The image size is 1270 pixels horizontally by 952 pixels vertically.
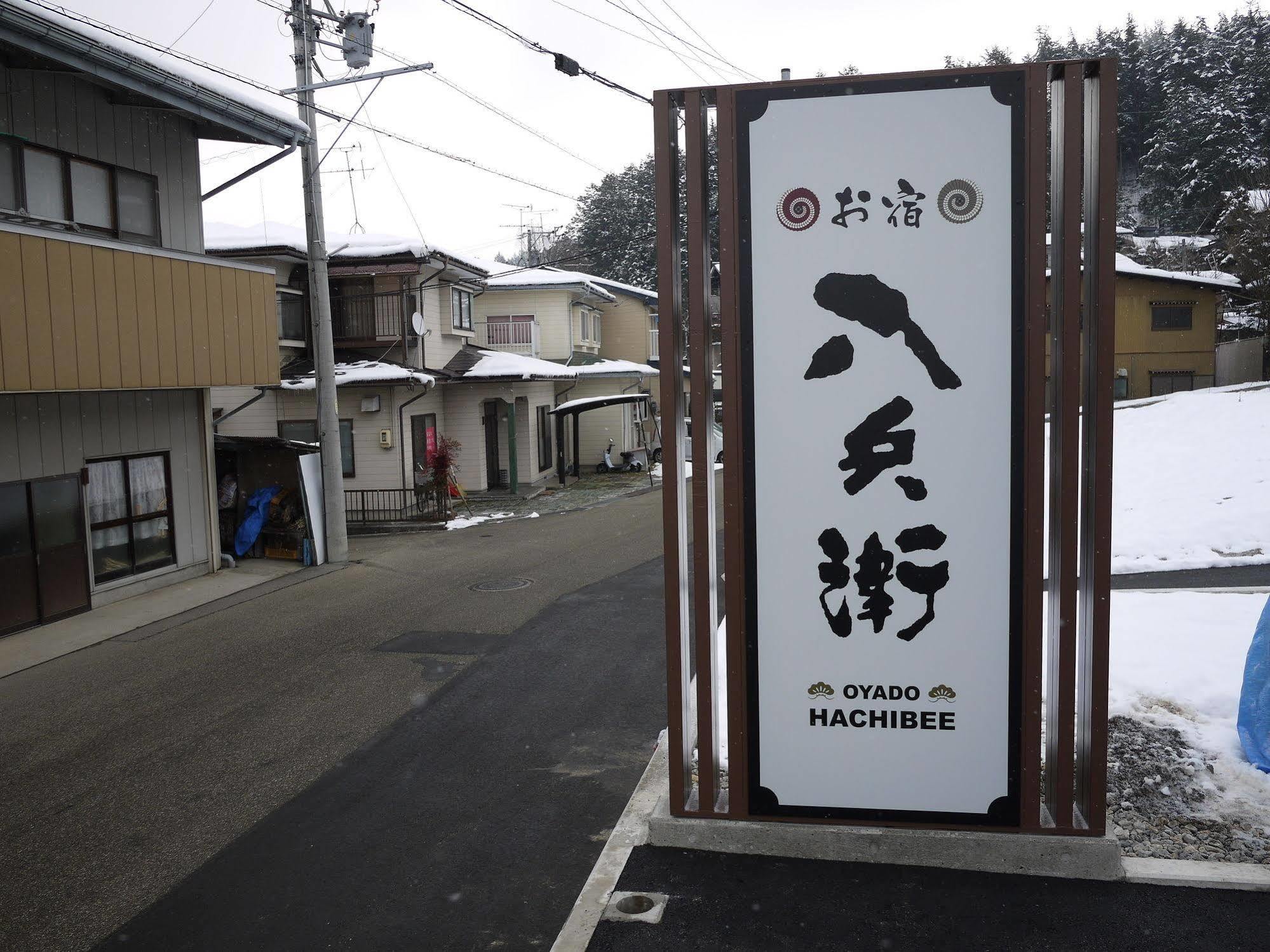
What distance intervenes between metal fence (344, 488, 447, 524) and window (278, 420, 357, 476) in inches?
21.8

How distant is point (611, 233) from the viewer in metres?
59.0

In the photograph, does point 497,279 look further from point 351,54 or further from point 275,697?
point 275,697

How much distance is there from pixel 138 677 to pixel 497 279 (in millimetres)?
23365

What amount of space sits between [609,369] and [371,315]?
34.6ft

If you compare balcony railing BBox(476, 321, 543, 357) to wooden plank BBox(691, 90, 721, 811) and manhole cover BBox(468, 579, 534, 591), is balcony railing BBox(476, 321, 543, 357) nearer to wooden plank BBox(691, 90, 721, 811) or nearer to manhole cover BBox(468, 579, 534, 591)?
manhole cover BBox(468, 579, 534, 591)

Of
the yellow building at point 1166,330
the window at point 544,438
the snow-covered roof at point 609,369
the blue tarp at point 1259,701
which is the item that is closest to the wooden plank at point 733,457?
the blue tarp at point 1259,701

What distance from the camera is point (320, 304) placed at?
1490 centimetres

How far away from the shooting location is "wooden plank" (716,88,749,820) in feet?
14.8

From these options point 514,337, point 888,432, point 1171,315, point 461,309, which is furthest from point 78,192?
point 1171,315

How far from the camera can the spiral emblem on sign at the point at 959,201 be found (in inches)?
170

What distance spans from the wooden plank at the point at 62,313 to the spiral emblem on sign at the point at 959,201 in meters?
9.60

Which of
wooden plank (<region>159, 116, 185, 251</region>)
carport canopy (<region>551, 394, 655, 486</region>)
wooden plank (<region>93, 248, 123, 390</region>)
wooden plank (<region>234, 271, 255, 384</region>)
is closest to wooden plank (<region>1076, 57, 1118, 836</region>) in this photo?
wooden plank (<region>93, 248, 123, 390</region>)

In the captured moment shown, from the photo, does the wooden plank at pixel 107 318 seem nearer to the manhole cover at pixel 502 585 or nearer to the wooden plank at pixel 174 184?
the wooden plank at pixel 174 184

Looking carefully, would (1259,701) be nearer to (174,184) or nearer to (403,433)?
(174,184)
